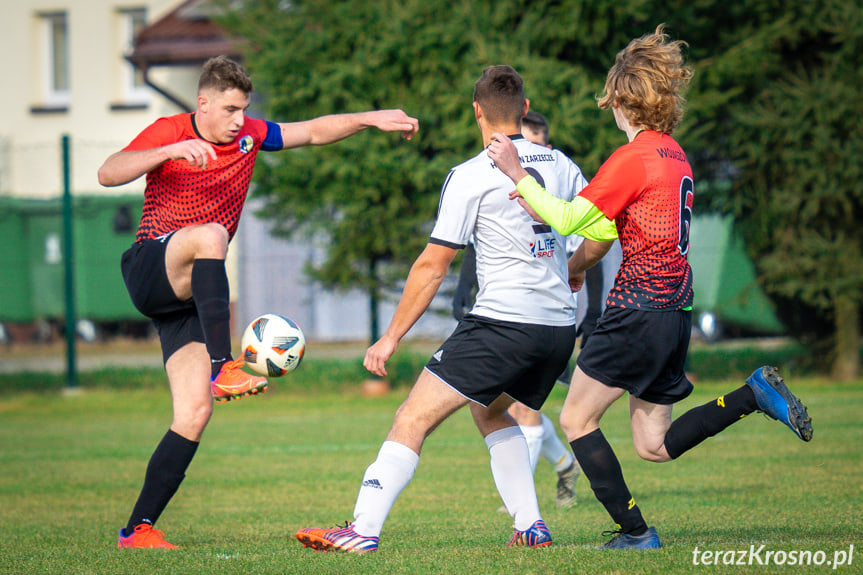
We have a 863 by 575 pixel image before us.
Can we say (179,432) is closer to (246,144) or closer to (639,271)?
(246,144)

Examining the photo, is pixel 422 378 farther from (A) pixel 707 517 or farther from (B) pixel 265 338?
(A) pixel 707 517

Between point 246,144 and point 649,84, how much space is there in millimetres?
2258

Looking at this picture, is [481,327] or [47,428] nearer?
[481,327]

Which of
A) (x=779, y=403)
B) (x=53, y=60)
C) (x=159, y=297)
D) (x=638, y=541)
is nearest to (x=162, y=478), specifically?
(x=159, y=297)

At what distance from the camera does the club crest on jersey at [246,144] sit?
5578mm

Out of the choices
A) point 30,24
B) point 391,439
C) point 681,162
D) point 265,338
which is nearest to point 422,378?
point 391,439

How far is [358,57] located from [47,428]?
6.28 meters

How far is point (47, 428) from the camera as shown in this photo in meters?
12.3

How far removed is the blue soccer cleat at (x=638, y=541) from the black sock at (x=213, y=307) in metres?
2.04

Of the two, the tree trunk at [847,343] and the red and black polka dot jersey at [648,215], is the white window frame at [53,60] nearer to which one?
the tree trunk at [847,343]

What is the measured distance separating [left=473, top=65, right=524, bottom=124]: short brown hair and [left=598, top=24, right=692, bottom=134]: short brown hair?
41 centimetres

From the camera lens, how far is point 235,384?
186 inches

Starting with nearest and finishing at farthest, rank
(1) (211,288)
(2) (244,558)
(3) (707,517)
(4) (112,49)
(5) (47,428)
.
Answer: (2) (244,558) → (1) (211,288) → (3) (707,517) → (5) (47,428) → (4) (112,49)

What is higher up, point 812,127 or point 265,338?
point 812,127
